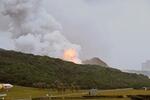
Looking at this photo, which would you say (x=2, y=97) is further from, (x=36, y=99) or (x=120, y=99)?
(x=120, y=99)

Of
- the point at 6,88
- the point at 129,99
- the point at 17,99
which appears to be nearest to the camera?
the point at 129,99

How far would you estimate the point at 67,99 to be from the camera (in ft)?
522

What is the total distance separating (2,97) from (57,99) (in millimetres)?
18051

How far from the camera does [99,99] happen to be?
504ft

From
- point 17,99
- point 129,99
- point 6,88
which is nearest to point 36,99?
point 17,99

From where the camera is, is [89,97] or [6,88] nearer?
[89,97]

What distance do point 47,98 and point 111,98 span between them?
21.0m

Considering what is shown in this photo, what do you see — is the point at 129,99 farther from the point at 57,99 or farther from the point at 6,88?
the point at 6,88

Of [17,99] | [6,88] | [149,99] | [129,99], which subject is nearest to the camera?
[149,99]

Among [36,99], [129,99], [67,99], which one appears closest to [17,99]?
A: [36,99]

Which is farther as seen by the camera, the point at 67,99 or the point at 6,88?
the point at 6,88

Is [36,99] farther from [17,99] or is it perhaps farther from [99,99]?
[99,99]

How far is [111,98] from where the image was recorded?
Answer: 159 m

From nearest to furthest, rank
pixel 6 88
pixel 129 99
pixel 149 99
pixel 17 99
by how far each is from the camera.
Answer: pixel 149 99 < pixel 129 99 < pixel 17 99 < pixel 6 88
